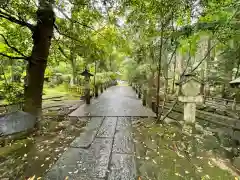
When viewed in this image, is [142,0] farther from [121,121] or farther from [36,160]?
[36,160]

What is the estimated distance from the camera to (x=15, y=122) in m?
4.17

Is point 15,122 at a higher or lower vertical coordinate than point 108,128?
higher

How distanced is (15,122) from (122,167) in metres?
3.32

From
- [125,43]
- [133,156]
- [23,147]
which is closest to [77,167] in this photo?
[133,156]

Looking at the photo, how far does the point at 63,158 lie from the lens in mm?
3342

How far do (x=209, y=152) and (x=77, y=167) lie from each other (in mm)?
3379

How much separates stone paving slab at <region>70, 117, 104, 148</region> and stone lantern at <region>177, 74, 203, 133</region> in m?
3.12

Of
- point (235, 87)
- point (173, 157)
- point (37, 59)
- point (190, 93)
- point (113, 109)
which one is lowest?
point (173, 157)

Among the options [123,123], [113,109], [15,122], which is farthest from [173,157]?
[113,109]

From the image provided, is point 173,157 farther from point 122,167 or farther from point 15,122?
point 15,122

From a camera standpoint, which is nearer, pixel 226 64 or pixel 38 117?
pixel 38 117

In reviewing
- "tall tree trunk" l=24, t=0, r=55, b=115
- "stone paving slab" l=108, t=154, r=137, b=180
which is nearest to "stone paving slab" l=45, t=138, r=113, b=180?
"stone paving slab" l=108, t=154, r=137, b=180

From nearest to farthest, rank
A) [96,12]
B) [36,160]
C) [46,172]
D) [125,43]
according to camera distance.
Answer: [46,172], [36,160], [96,12], [125,43]

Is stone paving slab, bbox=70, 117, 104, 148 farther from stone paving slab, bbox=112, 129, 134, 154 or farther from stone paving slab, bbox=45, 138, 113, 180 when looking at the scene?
stone paving slab, bbox=112, 129, 134, 154
